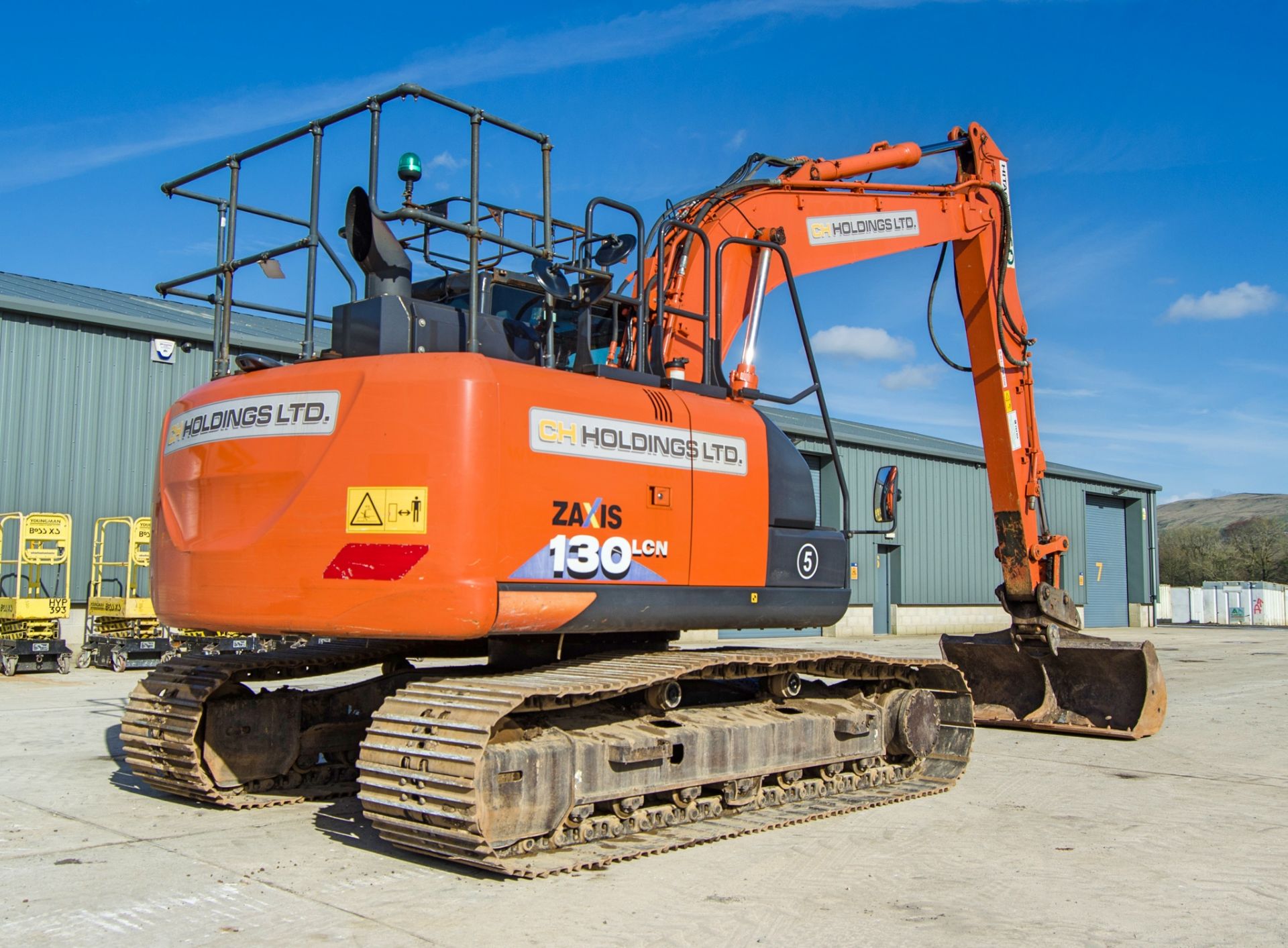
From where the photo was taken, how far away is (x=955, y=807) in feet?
26.6

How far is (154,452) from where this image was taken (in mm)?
20656

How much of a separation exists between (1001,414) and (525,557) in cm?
681

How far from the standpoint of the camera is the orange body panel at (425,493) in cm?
606

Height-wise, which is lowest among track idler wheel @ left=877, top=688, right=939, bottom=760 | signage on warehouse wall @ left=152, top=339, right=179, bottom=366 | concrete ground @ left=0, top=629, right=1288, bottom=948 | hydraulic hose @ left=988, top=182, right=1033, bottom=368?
concrete ground @ left=0, top=629, right=1288, bottom=948

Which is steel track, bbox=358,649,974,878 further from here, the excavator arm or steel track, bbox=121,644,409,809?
the excavator arm

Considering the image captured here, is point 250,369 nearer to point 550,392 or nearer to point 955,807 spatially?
point 550,392

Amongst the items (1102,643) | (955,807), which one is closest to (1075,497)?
(1102,643)

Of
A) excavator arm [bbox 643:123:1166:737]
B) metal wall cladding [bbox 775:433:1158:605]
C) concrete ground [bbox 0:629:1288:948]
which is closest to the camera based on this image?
concrete ground [bbox 0:629:1288:948]

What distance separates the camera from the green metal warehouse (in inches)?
738

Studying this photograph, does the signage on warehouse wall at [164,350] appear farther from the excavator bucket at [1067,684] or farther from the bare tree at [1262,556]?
the bare tree at [1262,556]

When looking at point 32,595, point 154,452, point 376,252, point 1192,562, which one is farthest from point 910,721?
point 1192,562

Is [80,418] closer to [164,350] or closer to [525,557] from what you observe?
[164,350]

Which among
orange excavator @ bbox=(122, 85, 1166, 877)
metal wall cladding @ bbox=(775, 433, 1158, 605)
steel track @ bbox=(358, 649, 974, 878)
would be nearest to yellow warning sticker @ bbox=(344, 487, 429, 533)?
orange excavator @ bbox=(122, 85, 1166, 877)

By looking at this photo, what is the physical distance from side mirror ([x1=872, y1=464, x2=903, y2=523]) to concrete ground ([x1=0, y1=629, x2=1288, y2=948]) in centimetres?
199
